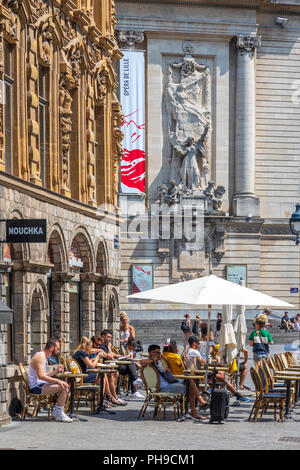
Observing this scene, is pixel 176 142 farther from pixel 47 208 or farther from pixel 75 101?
pixel 47 208

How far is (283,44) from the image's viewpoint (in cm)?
5803

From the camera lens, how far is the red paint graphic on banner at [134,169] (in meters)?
53.6

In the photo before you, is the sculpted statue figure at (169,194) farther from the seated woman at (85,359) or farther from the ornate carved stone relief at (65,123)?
the seated woman at (85,359)

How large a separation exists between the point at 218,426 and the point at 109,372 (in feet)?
9.21

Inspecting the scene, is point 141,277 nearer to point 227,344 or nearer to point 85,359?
point 227,344

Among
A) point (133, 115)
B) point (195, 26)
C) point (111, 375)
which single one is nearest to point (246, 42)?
point (195, 26)

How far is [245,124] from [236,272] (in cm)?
800

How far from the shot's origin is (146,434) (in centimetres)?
1700

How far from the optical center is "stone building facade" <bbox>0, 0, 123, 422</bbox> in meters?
20.7

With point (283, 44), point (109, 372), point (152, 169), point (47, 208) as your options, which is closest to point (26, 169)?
point (47, 208)

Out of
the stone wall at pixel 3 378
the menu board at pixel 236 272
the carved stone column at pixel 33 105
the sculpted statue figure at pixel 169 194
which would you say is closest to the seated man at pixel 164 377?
the stone wall at pixel 3 378

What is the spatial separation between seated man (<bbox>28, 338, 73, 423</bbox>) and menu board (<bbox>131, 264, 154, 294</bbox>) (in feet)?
116

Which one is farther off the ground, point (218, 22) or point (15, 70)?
point (218, 22)

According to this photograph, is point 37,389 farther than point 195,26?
No
